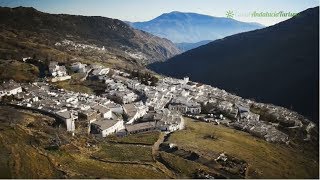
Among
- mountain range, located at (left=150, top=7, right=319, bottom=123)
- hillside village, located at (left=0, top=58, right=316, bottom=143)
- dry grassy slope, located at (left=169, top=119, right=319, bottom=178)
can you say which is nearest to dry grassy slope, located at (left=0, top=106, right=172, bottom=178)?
hillside village, located at (left=0, top=58, right=316, bottom=143)

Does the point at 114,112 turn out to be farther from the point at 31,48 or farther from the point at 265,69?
the point at 265,69

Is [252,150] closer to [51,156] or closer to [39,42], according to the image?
[51,156]

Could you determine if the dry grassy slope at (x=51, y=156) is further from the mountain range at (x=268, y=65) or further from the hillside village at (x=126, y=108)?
the mountain range at (x=268, y=65)

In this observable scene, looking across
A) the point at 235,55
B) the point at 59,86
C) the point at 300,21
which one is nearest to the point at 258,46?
the point at 235,55

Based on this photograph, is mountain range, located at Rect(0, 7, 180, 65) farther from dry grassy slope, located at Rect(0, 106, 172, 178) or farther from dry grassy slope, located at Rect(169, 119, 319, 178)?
dry grassy slope, located at Rect(169, 119, 319, 178)

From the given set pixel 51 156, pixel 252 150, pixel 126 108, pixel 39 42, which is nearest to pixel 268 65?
pixel 39 42

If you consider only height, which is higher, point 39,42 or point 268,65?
point 39,42
